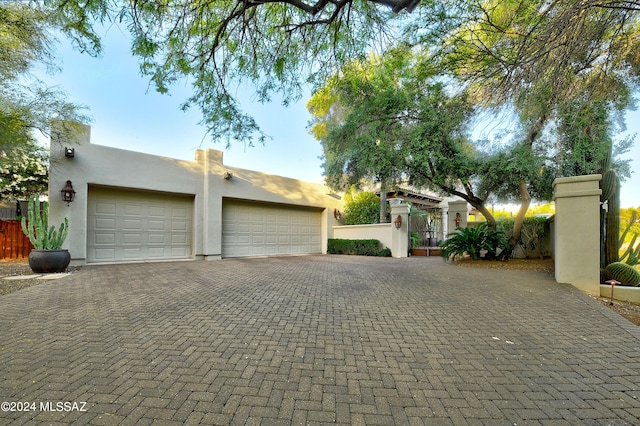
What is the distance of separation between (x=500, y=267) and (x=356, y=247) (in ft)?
19.8

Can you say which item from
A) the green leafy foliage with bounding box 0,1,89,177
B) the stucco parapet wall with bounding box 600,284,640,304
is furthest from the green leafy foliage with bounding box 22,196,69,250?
the stucco parapet wall with bounding box 600,284,640,304

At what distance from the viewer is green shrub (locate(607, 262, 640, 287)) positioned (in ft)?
15.9

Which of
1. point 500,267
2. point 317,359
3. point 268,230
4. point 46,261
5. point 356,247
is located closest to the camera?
point 317,359

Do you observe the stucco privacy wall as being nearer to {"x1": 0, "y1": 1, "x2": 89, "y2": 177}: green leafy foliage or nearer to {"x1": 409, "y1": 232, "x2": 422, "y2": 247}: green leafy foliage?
{"x1": 0, "y1": 1, "x2": 89, "y2": 177}: green leafy foliage

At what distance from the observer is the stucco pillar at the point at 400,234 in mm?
11344

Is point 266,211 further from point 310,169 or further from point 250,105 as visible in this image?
point 250,105

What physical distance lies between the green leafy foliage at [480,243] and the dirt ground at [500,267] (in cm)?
31

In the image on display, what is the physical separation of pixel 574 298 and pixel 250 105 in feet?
22.1

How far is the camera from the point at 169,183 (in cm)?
951

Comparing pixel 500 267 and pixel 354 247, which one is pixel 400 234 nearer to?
pixel 354 247

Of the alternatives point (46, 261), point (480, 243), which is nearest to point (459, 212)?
point (480, 243)

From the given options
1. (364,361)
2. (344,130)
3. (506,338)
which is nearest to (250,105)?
(344,130)

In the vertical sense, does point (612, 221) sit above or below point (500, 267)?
above

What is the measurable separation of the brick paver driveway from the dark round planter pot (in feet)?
8.22
